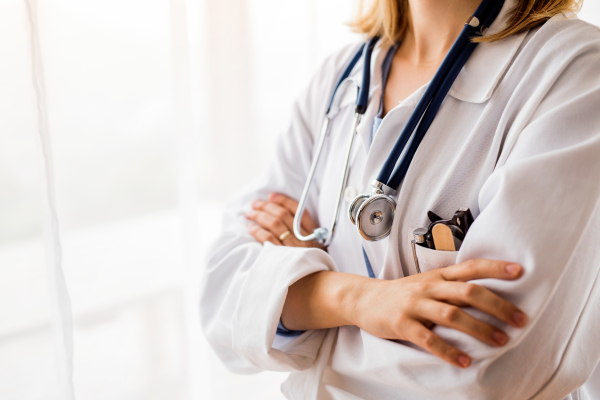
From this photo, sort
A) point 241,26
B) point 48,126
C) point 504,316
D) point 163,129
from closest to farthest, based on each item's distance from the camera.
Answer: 1. point 504,316
2. point 48,126
3. point 163,129
4. point 241,26

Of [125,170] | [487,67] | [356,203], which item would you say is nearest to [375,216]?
[356,203]

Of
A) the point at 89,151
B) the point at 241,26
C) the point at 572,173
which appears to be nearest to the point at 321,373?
the point at 572,173

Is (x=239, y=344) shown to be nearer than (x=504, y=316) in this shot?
→ No

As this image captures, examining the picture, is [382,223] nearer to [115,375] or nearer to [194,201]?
[194,201]

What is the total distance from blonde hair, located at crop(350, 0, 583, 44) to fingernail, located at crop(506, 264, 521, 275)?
1.49ft

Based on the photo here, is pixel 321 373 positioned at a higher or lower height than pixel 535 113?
lower

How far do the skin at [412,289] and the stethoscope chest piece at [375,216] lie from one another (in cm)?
9

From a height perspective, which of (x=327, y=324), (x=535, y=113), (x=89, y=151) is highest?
(x=535, y=113)

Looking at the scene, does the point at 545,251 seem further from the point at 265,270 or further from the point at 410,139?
the point at 265,270

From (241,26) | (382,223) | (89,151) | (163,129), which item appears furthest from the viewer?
(241,26)

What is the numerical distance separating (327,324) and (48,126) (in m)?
0.81

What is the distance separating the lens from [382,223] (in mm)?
807

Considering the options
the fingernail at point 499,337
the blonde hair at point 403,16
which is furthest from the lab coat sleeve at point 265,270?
the fingernail at point 499,337

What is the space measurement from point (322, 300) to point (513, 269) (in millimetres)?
347
